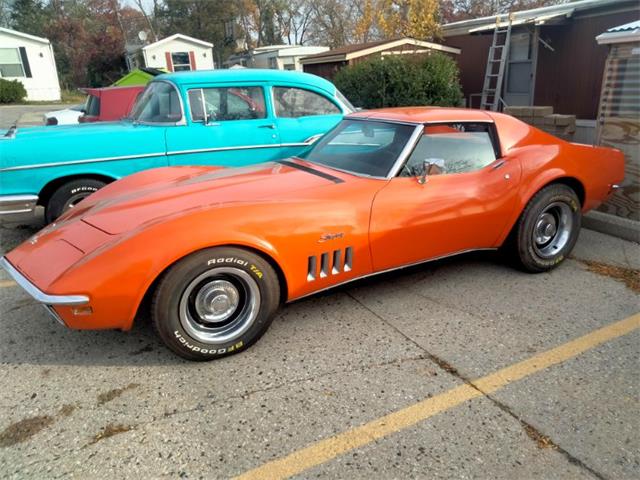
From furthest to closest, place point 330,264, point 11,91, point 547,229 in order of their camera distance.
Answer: point 11,91, point 547,229, point 330,264

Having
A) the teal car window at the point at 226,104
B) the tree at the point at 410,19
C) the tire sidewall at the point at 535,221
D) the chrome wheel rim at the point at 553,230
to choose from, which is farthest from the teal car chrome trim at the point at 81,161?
the tree at the point at 410,19

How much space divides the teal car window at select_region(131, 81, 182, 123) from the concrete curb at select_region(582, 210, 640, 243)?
15.6 ft

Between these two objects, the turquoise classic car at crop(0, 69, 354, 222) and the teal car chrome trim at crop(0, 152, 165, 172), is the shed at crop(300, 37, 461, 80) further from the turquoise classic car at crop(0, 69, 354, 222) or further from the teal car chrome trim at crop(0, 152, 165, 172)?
the teal car chrome trim at crop(0, 152, 165, 172)

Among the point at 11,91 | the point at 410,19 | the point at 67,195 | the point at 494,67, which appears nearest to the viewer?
the point at 67,195

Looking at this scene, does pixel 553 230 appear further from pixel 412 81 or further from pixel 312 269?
pixel 412 81

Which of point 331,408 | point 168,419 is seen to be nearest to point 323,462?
point 331,408

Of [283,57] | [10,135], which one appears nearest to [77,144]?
[10,135]

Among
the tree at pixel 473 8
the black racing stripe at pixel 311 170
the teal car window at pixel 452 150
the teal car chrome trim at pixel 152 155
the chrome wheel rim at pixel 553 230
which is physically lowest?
the chrome wheel rim at pixel 553 230

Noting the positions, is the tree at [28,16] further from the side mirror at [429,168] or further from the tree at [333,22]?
the side mirror at [429,168]

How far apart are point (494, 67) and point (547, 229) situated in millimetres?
11042

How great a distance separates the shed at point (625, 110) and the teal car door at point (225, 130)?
378 cm

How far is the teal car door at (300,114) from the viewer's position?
19.5 feet

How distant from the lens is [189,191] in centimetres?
338

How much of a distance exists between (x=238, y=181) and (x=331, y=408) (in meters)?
1.75
